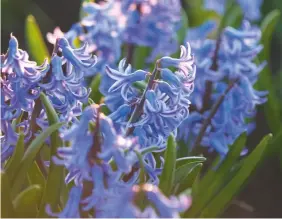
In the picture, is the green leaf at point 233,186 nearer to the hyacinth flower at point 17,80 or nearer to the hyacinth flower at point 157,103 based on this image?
the hyacinth flower at point 157,103

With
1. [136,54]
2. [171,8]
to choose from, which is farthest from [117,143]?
[136,54]

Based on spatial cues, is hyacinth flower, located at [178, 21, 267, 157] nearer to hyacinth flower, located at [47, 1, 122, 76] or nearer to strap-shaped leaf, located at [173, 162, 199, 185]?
hyacinth flower, located at [47, 1, 122, 76]

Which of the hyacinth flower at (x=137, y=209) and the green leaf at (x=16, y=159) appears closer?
the hyacinth flower at (x=137, y=209)

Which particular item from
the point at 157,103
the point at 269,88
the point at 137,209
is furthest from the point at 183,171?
the point at 269,88

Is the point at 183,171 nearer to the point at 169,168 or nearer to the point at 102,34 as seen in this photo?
the point at 169,168

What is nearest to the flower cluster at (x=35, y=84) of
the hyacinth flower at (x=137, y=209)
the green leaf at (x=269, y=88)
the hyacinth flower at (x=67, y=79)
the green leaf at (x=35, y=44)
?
the hyacinth flower at (x=67, y=79)

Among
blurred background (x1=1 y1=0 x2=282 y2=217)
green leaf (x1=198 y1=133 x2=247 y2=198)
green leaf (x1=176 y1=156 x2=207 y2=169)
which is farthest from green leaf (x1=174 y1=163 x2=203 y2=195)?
blurred background (x1=1 y1=0 x2=282 y2=217)

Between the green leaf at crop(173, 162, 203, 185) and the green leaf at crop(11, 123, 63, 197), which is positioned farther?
the green leaf at crop(173, 162, 203, 185)
